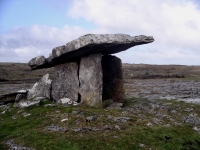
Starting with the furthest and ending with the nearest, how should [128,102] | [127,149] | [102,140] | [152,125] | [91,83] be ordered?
[128,102] → [91,83] → [152,125] → [102,140] → [127,149]

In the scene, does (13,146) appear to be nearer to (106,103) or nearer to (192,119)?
(106,103)

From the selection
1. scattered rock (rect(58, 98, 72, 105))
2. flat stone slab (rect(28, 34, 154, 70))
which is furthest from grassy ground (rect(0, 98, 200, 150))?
flat stone slab (rect(28, 34, 154, 70))

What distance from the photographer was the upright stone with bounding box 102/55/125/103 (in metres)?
18.4

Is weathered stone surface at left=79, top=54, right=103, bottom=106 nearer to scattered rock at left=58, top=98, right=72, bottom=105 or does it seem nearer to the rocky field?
scattered rock at left=58, top=98, right=72, bottom=105

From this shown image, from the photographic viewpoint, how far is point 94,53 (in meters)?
17.1

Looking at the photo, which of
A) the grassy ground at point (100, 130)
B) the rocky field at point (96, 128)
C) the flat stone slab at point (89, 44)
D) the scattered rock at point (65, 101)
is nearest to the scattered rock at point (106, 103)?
the rocky field at point (96, 128)

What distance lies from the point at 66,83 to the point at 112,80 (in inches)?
136

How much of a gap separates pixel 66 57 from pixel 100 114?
5.23 m

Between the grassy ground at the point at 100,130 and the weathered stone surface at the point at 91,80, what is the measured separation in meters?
1.70

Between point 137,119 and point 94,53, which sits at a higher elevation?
point 94,53

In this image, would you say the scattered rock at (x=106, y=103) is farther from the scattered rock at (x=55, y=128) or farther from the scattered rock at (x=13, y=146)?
the scattered rock at (x=13, y=146)

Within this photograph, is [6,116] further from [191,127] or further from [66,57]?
[191,127]

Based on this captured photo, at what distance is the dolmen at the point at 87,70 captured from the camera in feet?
50.5

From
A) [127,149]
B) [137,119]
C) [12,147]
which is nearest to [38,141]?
[12,147]
